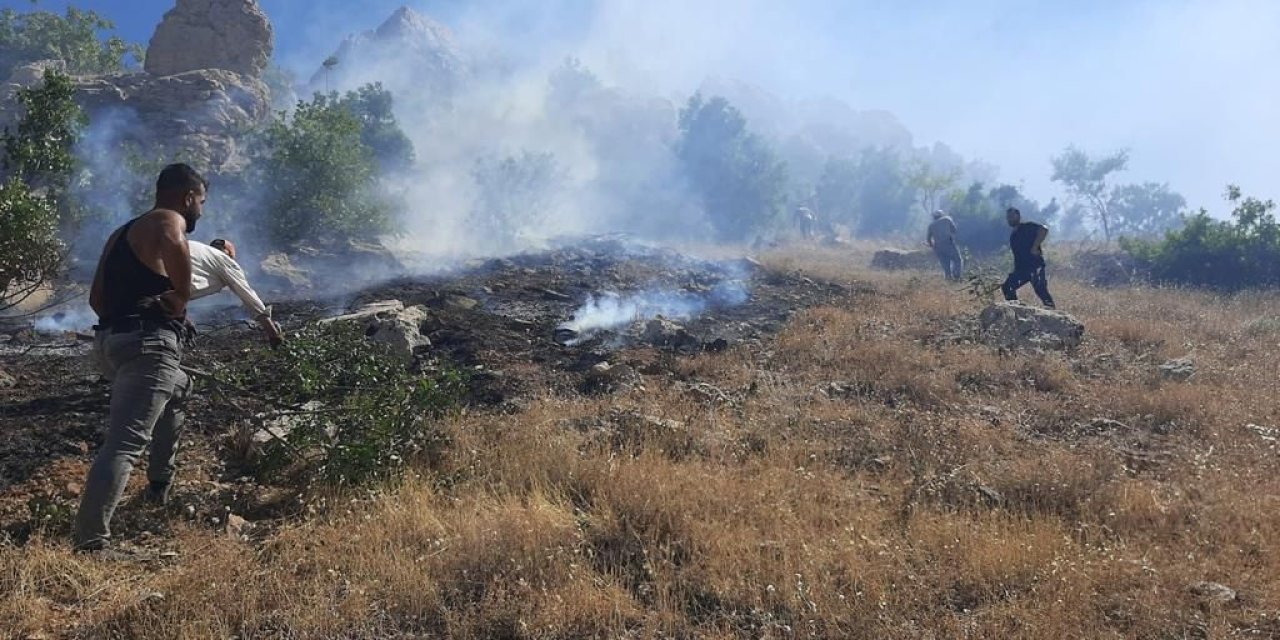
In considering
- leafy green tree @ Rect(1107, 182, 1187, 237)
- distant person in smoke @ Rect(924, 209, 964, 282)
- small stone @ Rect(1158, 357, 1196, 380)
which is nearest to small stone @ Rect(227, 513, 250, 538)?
small stone @ Rect(1158, 357, 1196, 380)

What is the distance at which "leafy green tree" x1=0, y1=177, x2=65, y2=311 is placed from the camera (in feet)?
15.1

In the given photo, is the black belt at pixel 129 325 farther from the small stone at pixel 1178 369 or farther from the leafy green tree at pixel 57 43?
the leafy green tree at pixel 57 43

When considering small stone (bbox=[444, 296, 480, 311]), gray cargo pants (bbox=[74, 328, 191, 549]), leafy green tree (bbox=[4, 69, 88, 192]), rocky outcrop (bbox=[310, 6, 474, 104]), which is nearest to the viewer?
gray cargo pants (bbox=[74, 328, 191, 549])

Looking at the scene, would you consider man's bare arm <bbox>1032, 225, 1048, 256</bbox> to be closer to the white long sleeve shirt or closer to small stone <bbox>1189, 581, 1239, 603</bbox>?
small stone <bbox>1189, 581, 1239, 603</bbox>

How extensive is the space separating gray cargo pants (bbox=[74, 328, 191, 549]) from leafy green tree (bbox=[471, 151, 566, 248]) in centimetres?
2278

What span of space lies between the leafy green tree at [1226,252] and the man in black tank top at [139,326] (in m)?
15.6

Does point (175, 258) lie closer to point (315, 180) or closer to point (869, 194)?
point (315, 180)

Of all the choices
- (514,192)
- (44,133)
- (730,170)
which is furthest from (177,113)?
(730,170)

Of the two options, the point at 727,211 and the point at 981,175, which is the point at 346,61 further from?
the point at 981,175

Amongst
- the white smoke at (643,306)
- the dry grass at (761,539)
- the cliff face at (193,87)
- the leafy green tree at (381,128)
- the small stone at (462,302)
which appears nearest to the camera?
the dry grass at (761,539)

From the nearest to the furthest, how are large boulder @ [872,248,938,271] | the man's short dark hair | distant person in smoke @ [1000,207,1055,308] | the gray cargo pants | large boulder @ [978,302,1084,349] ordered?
1. the gray cargo pants
2. the man's short dark hair
3. large boulder @ [978,302,1084,349]
4. distant person in smoke @ [1000,207,1055,308]
5. large boulder @ [872,248,938,271]

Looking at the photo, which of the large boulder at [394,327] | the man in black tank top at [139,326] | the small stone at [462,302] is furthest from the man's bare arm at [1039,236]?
the man in black tank top at [139,326]

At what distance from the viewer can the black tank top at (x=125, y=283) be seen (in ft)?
9.25

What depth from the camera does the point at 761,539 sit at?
110 inches
